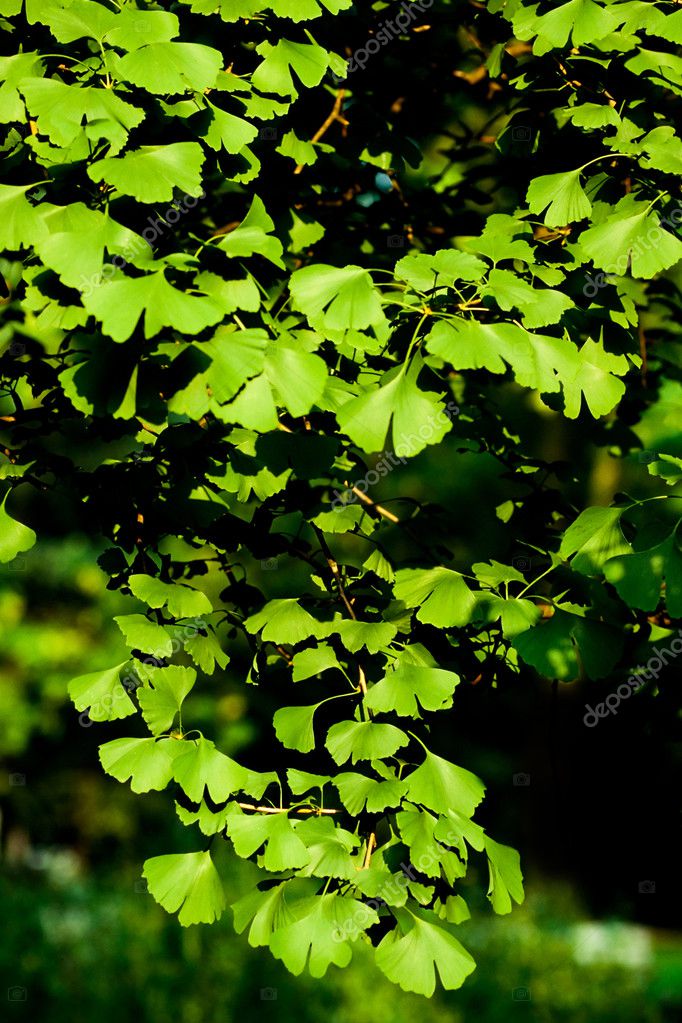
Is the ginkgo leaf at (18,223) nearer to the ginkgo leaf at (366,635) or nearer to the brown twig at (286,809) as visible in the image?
the ginkgo leaf at (366,635)

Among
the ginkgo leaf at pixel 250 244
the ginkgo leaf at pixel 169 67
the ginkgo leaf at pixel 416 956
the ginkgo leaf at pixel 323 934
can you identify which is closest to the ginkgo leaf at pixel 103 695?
the ginkgo leaf at pixel 323 934

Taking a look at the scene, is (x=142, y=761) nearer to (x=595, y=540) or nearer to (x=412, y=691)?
(x=412, y=691)

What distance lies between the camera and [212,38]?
2271 mm

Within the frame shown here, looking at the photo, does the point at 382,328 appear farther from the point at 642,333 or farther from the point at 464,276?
the point at 642,333

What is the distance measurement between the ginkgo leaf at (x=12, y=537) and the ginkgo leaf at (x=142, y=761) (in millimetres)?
543

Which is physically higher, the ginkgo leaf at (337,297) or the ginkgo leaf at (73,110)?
the ginkgo leaf at (73,110)

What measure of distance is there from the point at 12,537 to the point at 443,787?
1.13 meters

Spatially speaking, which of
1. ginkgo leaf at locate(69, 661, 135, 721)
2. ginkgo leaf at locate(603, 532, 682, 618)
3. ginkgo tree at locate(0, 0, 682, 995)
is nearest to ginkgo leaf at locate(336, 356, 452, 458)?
ginkgo tree at locate(0, 0, 682, 995)

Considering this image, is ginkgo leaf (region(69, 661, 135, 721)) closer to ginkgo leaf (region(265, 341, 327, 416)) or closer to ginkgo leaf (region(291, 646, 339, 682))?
ginkgo leaf (region(291, 646, 339, 682))

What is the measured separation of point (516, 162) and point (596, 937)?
17.3 ft

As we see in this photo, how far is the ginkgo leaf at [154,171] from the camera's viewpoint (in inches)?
68.4

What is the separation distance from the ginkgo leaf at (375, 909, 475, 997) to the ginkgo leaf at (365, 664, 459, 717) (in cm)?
38

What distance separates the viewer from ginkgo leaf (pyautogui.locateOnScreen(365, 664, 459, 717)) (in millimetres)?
1925

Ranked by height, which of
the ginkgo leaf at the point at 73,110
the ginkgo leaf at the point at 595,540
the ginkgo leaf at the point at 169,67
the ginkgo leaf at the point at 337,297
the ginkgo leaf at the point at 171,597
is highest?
the ginkgo leaf at the point at 169,67
